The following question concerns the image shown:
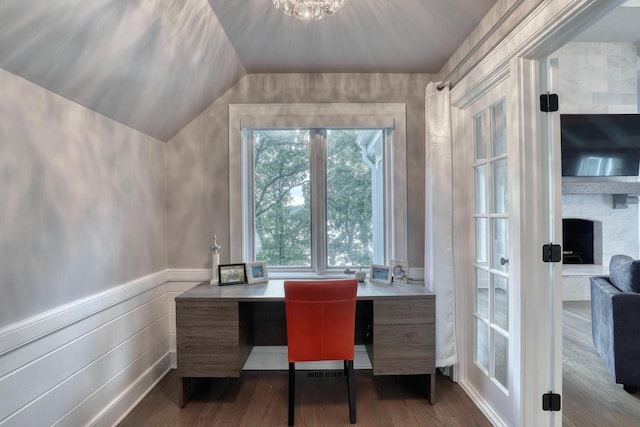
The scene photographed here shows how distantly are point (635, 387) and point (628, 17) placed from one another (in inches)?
149

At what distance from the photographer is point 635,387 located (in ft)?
7.37

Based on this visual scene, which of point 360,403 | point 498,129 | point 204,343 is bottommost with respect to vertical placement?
point 360,403

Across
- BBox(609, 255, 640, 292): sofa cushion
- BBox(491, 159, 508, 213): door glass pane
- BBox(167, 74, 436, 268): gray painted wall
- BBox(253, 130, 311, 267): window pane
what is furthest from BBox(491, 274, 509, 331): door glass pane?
BBox(253, 130, 311, 267): window pane

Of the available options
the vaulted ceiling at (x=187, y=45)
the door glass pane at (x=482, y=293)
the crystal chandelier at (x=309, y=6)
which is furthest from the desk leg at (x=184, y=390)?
the crystal chandelier at (x=309, y=6)

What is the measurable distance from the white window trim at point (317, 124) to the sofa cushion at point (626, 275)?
1.49 m

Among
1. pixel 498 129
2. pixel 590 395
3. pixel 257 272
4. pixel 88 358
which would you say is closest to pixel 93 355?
pixel 88 358

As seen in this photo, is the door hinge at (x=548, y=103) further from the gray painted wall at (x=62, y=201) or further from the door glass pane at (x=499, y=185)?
the gray painted wall at (x=62, y=201)

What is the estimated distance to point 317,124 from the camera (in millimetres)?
2676

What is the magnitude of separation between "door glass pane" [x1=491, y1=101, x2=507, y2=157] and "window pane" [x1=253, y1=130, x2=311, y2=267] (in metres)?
1.46

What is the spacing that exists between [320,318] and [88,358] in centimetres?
129

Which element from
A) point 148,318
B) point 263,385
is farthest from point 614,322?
point 148,318

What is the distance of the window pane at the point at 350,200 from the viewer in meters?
2.84

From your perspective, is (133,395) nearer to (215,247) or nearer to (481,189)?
(215,247)

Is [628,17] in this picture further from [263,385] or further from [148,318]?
[148,318]
